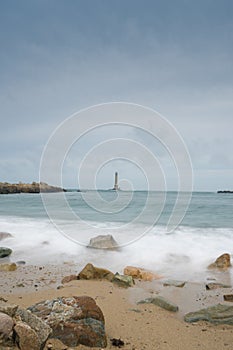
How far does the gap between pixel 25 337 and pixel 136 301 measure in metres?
2.50

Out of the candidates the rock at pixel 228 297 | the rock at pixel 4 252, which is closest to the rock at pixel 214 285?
the rock at pixel 228 297

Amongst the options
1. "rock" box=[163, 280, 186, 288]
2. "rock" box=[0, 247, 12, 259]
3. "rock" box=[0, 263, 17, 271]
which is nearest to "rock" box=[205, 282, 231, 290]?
"rock" box=[163, 280, 186, 288]

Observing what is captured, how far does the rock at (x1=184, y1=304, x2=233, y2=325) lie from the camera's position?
3936 millimetres

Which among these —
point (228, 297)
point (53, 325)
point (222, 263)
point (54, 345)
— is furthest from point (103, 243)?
point (54, 345)

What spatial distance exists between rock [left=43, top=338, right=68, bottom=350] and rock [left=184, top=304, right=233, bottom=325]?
1773 mm

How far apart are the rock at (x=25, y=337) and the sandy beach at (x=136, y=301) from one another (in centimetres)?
62

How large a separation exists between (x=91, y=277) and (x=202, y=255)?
366cm

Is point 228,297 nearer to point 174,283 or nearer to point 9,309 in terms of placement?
point 174,283

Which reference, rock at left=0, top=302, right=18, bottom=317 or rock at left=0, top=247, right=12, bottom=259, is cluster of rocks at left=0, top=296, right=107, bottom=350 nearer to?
rock at left=0, top=302, right=18, bottom=317

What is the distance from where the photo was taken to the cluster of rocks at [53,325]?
2602 millimetres

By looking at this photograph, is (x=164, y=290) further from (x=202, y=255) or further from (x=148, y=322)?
(x=202, y=255)

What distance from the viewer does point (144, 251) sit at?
872 cm

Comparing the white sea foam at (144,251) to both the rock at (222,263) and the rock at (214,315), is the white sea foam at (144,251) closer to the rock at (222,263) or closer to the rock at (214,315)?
the rock at (222,263)

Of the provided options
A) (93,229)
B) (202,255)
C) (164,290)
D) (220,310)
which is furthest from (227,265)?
(93,229)
